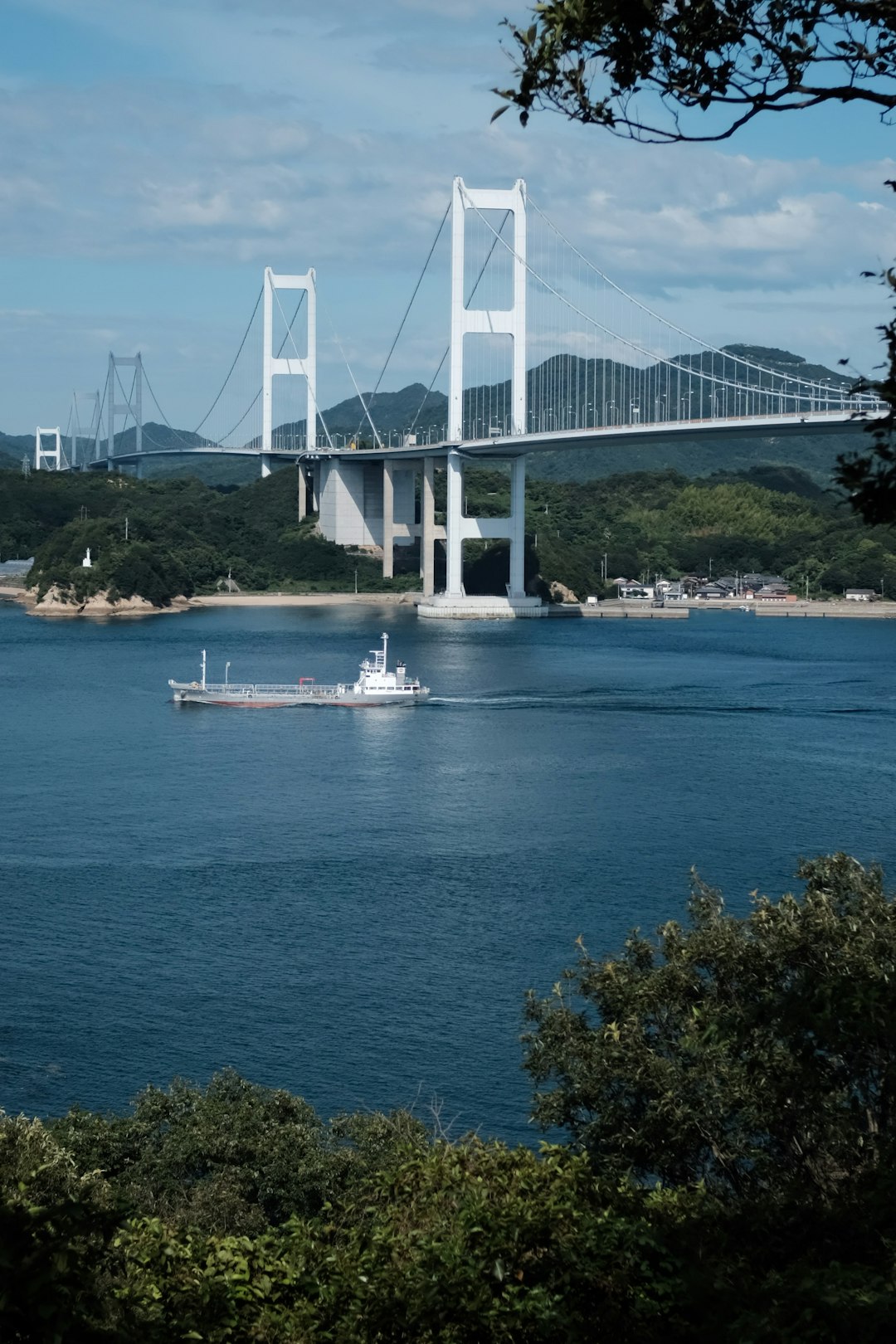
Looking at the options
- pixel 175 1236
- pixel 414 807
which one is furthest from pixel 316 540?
pixel 175 1236

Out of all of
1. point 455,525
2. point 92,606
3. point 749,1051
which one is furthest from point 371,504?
point 749,1051

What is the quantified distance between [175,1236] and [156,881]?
648 cm

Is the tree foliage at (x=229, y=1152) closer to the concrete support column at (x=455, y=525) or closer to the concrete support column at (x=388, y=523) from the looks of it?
the concrete support column at (x=455, y=525)

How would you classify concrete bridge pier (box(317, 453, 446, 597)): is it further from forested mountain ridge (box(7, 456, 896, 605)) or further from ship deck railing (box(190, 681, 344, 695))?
ship deck railing (box(190, 681, 344, 695))

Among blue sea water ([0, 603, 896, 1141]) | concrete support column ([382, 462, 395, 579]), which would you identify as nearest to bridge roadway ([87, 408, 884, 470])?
concrete support column ([382, 462, 395, 579])

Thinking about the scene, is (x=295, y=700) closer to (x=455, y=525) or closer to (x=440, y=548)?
(x=455, y=525)

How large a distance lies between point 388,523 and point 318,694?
15587 millimetres

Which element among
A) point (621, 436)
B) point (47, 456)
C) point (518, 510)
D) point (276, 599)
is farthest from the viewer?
point (47, 456)

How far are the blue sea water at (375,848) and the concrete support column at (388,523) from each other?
1245cm

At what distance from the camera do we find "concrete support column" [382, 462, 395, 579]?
109 feet

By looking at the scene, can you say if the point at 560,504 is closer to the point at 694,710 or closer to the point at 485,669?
the point at 485,669

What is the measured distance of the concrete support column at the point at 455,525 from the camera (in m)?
27.5

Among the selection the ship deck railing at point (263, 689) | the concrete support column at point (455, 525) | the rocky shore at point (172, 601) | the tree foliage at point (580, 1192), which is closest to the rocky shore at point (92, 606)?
the rocky shore at point (172, 601)

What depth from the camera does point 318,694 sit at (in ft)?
58.5
